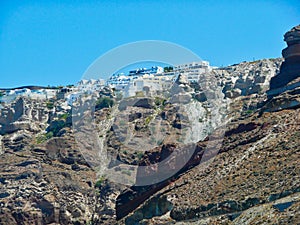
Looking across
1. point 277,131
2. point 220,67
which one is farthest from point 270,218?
point 220,67

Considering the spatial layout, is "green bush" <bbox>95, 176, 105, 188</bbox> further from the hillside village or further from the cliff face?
the hillside village

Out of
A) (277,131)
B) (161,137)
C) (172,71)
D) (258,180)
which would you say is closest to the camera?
(258,180)

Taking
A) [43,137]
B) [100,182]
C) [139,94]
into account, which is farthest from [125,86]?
[100,182]

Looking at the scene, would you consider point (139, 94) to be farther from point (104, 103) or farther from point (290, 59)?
point (290, 59)

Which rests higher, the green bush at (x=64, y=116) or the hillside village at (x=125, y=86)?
the hillside village at (x=125, y=86)

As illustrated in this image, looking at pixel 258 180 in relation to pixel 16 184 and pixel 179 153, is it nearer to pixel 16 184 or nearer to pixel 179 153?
pixel 179 153

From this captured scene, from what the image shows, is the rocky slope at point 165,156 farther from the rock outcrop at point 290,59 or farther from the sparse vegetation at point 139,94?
the sparse vegetation at point 139,94

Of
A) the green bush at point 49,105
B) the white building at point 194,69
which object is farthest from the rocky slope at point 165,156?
the white building at point 194,69
